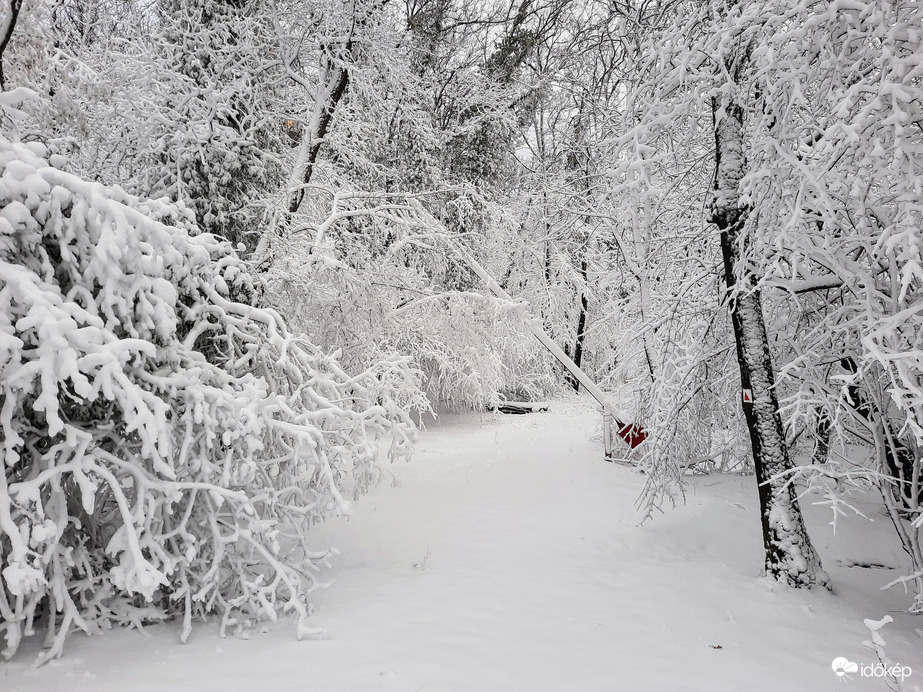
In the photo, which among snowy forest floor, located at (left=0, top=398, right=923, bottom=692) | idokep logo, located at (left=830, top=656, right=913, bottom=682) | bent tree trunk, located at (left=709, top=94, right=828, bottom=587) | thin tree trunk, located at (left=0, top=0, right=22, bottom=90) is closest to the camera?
snowy forest floor, located at (left=0, top=398, right=923, bottom=692)

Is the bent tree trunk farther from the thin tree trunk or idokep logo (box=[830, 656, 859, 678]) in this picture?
the thin tree trunk

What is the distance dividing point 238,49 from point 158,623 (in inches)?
246

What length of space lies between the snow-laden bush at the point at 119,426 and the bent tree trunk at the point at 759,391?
12.8 feet

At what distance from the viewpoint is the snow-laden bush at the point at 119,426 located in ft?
11.6

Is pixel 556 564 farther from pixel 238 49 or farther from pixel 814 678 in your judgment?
pixel 238 49

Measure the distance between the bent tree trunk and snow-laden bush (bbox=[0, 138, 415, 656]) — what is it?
391cm

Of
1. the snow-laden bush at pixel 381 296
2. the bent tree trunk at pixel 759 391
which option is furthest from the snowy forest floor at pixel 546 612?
the snow-laden bush at pixel 381 296

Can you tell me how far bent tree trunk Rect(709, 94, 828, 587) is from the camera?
569 centimetres

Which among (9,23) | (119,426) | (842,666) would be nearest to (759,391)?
(842,666)

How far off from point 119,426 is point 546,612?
3.55 meters

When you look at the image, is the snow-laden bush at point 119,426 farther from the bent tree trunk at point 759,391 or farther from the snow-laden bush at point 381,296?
the bent tree trunk at point 759,391

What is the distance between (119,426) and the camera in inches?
167

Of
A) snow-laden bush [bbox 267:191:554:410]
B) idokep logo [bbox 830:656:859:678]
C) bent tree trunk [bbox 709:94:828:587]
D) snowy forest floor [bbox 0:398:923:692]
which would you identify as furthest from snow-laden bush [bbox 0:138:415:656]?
bent tree trunk [bbox 709:94:828:587]

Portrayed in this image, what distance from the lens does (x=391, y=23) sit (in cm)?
920
